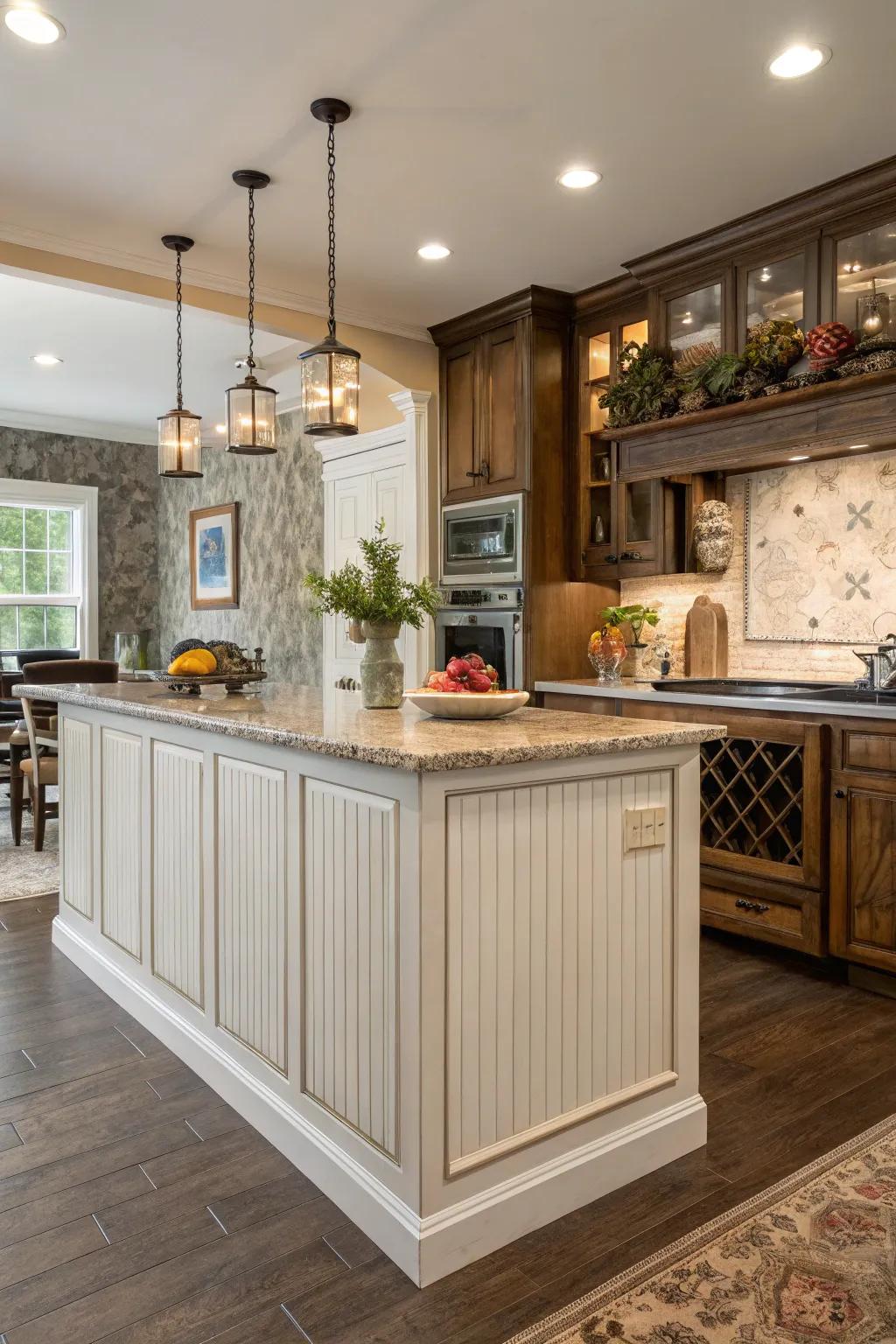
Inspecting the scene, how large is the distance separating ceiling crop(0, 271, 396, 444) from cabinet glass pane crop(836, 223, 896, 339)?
240 centimetres

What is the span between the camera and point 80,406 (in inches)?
282

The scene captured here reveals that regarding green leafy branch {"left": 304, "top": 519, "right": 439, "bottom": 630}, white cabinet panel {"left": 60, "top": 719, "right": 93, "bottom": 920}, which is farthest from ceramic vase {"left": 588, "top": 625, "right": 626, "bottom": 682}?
white cabinet panel {"left": 60, "top": 719, "right": 93, "bottom": 920}

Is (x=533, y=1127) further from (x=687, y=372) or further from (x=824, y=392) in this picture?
(x=687, y=372)

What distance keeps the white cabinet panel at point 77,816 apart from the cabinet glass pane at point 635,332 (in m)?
2.88

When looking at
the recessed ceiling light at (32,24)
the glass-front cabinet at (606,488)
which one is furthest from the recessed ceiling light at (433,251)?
the recessed ceiling light at (32,24)

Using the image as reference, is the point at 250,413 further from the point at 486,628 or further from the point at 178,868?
the point at 486,628

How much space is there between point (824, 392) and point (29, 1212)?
3341 millimetres

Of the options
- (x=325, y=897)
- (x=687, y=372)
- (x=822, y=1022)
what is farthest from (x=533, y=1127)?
(x=687, y=372)

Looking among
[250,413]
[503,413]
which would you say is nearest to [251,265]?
[250,413]

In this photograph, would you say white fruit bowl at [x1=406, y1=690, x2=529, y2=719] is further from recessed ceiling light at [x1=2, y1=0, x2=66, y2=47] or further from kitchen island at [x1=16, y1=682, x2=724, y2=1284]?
recessed ceiling light at [x1=2, y1=0, x2=66, y2=47]

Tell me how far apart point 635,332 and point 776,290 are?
0.80 metres

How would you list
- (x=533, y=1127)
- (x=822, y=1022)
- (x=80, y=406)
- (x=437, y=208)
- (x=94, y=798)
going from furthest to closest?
1. (x=80, y=406)
2. (x=437, y=208)
3. (x=94, y=798)
4. (x=822, y=1022)
5. (x=533, y=1127)

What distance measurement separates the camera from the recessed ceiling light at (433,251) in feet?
12.7

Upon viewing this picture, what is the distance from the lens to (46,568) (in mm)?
7750
